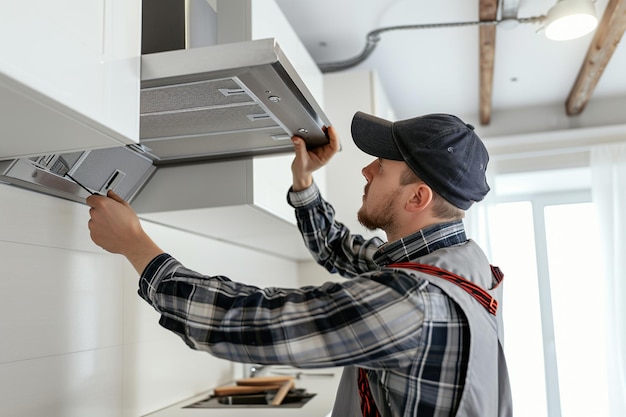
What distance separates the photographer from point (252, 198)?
180 cm

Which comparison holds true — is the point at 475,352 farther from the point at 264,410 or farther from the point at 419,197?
the point at 264,410

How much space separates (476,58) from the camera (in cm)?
319

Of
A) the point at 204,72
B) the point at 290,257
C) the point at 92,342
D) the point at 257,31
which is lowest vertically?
the point at 92,342


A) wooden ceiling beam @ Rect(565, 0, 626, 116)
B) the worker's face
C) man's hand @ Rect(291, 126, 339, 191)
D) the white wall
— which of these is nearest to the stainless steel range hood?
man's hand @ Rect(291, 126, 339, 191)

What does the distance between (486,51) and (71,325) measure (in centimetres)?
220

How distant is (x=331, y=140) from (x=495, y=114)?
2801mm

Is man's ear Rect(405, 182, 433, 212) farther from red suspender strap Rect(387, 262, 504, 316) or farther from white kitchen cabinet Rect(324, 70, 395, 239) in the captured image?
white kitchen cabinet Rect(324, 70, 395, 239)

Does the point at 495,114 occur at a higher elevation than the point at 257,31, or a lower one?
higher

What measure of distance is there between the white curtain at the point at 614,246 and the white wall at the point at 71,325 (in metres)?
2.75

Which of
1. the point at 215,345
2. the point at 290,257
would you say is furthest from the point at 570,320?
the point at 215,345

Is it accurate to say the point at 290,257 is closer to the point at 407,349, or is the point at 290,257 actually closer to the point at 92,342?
the point at 92,342

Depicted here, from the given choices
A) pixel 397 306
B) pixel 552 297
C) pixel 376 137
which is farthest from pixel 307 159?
pixel 552 297

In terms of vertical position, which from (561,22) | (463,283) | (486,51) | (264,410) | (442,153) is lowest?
(264,410)

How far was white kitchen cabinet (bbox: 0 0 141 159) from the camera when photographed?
0.84 m
